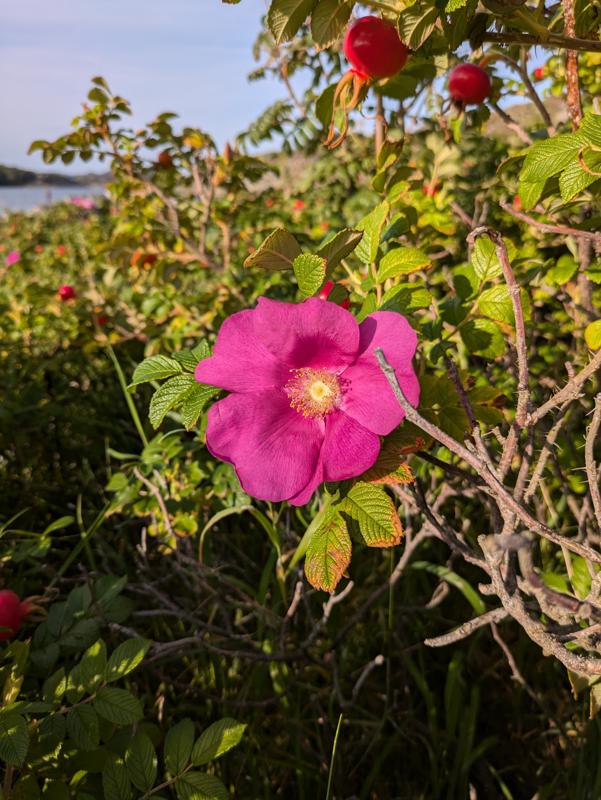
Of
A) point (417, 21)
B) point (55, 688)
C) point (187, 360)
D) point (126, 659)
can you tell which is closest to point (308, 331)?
point (187, 360)

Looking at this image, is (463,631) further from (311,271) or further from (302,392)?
(311,271)

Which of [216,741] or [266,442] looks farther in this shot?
[216,741]

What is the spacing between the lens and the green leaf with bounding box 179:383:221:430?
689 mm

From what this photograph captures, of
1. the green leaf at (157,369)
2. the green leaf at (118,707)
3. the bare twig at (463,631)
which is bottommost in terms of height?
the green leaf at (118,707)

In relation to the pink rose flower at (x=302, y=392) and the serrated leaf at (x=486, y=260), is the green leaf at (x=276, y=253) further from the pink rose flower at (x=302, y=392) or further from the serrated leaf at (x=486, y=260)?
the serrated leaf at (x=486, y=260)

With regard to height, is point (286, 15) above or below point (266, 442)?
above

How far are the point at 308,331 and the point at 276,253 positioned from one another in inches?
3.9

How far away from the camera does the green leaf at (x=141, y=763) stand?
0.84 metres

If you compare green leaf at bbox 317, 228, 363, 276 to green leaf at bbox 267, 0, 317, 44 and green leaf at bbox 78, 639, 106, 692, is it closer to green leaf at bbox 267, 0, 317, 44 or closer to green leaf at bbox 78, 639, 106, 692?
green leaf at bbox 267, 0, 317, 44

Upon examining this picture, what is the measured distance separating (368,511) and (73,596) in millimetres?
740

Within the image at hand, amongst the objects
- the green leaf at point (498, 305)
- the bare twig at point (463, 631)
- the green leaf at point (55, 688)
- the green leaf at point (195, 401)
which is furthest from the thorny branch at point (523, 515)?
the green leaf at point (55, 688)

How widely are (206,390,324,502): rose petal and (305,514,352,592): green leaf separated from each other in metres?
0.06

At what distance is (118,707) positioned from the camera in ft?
2.85

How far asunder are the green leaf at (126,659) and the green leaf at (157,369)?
397mm
